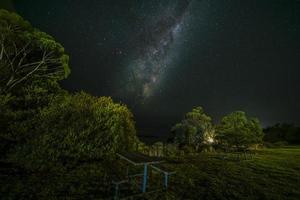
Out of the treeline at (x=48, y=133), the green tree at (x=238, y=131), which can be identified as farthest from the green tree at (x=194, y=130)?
the treeline at (x=48, y=133)

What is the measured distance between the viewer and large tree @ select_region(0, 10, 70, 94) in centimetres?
951

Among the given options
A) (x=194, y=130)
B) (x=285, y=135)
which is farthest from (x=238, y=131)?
(x=285, y=135)

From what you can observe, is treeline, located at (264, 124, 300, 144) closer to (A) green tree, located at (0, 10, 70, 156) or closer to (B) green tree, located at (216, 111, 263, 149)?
(B) green tree, located at (216, 111, 263, 149)

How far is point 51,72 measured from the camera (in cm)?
1188

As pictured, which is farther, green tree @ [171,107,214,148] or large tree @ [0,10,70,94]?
green tree @ [171,107,214,148]

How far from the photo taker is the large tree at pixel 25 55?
9.51m

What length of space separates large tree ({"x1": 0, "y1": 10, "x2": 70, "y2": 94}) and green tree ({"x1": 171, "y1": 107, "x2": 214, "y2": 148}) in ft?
56.7

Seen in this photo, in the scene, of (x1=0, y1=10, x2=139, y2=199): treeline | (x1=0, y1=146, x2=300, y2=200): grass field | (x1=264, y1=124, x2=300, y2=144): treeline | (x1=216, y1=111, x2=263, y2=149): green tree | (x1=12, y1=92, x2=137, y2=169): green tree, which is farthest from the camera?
(x1=264, y1=124, x2=300, y2=144): treeline

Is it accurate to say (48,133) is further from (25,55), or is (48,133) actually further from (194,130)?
(194,130)

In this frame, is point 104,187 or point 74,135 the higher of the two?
point 74,135

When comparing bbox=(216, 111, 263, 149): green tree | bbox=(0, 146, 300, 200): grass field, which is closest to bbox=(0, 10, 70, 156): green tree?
bbox=(0, 146, 300, 200): grass field

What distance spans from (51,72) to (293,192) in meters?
14.1

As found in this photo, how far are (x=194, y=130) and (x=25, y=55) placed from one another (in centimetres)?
2033

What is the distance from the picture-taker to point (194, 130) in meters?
23.7
